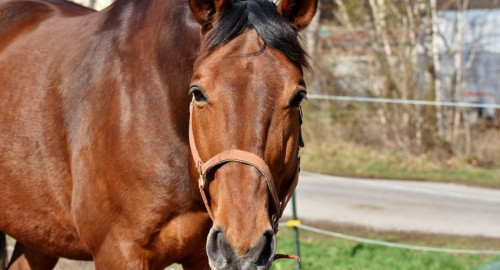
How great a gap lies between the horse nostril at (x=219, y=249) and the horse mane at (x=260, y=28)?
756mm

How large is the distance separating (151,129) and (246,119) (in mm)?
780

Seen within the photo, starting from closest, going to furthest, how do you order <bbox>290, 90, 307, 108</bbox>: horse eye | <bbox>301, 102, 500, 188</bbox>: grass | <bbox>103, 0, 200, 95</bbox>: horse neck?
<bbox>290, 90, 307, 108</bbox>: horse eye < <bbox>103, 0, 200, 95</bbox>: horse neck < <bbox>301, 102, 500, 188</bbox>: grass

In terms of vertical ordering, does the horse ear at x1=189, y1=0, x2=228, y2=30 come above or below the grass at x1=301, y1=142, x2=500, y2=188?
above

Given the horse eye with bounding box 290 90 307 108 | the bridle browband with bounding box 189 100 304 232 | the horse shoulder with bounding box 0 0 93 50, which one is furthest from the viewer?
the horse shoulder with bounding box 0 0 93 50

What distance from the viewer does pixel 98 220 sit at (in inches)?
144

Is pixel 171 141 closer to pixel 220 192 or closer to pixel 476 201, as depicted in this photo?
pixel 220 192

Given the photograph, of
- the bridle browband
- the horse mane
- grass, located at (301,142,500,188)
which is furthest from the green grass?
grass, located at (301,142,500,188)

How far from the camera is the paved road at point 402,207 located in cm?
988

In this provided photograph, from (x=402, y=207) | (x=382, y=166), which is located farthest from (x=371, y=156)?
(x=402, y=207)

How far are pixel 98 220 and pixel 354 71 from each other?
13.7m

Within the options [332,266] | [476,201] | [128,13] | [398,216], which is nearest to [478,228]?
[398,216]

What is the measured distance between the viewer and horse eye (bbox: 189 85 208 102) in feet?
10.1

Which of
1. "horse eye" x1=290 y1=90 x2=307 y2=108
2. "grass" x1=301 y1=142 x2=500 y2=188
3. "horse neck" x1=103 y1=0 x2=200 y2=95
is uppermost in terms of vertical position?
"horse neck" x1=103 y1=0 x2=200 y2=95

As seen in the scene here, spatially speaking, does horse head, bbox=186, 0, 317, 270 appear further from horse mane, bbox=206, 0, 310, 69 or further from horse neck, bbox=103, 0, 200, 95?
horse neck, bbox=103, 0, 200, 95
